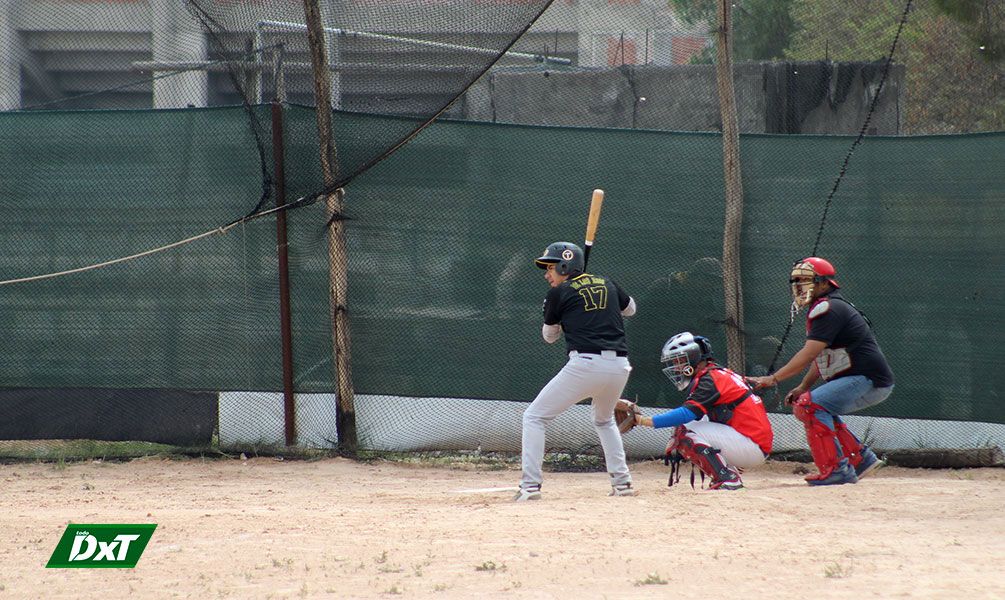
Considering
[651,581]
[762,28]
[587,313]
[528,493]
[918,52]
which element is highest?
[762,28]

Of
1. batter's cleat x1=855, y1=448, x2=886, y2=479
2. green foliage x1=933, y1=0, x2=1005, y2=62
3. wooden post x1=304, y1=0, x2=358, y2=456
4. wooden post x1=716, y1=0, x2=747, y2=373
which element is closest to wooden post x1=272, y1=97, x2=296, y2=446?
wooden post x1=304, y1=0, x2=358, y2=456

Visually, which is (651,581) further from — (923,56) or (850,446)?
(923,56)

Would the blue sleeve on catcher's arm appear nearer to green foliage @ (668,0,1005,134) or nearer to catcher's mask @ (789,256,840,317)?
catcher's mask @ (789,256,840,317)

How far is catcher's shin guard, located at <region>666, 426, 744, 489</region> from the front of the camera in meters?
6.49

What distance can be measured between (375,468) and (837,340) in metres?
3.33

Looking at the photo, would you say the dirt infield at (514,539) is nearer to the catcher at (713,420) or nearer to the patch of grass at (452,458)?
the catcher at (713,420)

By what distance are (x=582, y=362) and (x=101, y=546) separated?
275 cm

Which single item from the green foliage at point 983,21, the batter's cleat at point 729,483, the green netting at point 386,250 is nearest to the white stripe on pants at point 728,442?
the batter's cleat at point 729,483

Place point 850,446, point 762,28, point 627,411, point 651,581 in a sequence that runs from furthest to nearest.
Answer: point 762,28, point 850,446, point 627,411, point 651,581

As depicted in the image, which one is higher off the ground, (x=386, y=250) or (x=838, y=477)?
(x=386, y=250)

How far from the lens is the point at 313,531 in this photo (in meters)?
5.38

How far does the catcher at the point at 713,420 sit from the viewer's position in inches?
257

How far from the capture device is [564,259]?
658 cm

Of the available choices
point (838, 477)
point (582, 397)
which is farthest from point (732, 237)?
point (582, 397)
